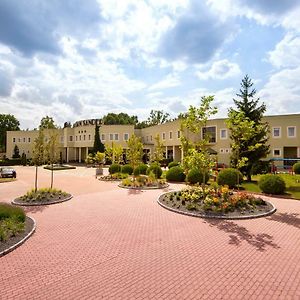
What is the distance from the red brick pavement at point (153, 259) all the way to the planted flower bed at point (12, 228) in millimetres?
298

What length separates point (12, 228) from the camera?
9.59 meters

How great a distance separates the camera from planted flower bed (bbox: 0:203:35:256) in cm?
857

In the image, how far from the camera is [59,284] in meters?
6.14

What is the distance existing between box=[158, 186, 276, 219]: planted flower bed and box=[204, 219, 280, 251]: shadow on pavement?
41.0 inches

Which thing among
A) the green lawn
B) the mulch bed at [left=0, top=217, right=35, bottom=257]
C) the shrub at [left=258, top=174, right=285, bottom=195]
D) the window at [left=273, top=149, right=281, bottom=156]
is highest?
the window at [left=273, top=149, right=281, bottom=156]

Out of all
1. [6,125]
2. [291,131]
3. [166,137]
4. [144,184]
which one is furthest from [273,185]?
[6,125]

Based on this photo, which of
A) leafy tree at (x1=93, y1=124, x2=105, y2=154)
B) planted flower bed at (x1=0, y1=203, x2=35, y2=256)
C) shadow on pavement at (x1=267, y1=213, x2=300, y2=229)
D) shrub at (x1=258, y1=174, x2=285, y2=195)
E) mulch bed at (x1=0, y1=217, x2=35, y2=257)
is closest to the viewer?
mulch bed at (x1=0, y1=217, x2=35, y2=257)

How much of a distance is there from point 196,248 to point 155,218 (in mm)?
3855

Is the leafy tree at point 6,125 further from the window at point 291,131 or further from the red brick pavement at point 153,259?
the red brick pavement at point 153,259

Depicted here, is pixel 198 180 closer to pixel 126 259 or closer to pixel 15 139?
pixel 126 259

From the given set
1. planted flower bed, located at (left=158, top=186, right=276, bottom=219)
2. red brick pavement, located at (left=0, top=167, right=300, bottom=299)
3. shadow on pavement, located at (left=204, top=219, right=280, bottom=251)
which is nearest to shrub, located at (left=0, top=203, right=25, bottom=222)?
red brick pavement, located at (left=0, top=167, right=300, bottom=299)

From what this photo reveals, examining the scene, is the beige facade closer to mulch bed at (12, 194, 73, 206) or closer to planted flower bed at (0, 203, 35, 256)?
mulch bed at (12, 194, 73, 206)

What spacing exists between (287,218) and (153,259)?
7577 mm

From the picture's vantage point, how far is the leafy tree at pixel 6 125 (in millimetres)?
81375
